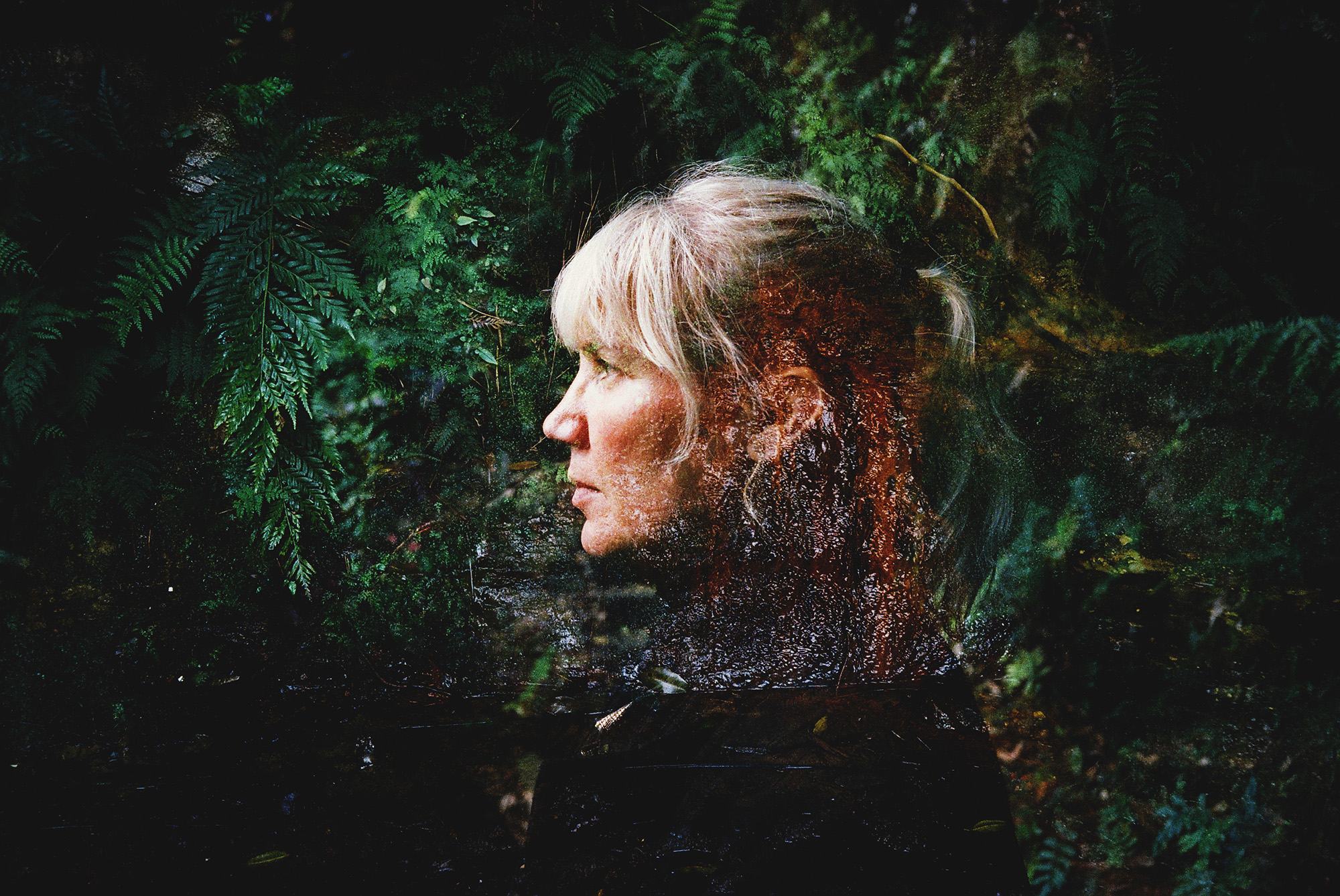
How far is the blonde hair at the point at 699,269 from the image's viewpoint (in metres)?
2.13

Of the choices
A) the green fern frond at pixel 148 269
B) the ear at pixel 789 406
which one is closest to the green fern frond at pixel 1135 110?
the ear at pixel 789 406

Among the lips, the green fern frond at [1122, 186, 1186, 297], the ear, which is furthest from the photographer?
the lips

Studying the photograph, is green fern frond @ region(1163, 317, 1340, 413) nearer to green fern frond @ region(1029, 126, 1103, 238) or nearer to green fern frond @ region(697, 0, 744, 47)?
green fern frond @ region(1029, 126, 1103, 238)

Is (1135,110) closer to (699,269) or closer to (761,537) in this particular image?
(699,269)

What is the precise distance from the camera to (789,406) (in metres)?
2.26

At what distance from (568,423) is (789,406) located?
793mm

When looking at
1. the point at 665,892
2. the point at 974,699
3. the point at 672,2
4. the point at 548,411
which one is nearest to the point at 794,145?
the point at 672,2

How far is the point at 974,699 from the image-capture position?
2209mm

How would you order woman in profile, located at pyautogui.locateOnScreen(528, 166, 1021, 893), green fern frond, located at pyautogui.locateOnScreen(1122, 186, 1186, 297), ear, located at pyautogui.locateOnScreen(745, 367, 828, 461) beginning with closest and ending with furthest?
woman in profile, located at pyautogui.locateOnScreen(528, 166, 1021, 893) → green fern frond, located at pyautogui.locateOnScreen(1122, 186, 1186, 297) → ear, located at pyautogui.locateOnScreen(745, 367, 828, 461)

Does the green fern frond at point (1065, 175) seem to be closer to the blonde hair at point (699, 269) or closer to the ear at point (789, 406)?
the blonde hair at point (699, 269)

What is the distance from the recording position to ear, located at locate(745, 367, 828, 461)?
7.31 feet

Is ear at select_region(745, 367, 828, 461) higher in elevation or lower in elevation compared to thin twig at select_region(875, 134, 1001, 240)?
lower

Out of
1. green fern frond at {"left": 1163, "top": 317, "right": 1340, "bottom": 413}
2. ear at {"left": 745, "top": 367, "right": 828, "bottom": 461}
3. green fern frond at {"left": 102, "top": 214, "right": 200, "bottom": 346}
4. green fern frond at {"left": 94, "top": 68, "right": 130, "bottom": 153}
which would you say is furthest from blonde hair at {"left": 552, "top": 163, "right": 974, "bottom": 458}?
green fern frond at {"left": 94, "top": 68, "right": 130, "bottom": 153}

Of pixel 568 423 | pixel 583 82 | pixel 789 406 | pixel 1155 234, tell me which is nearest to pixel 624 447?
pixel 568 423
